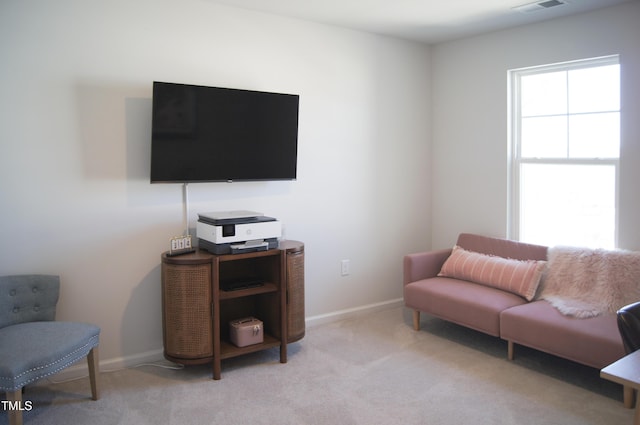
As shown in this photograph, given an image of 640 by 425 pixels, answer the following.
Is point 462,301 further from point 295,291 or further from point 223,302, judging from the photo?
point 223,302

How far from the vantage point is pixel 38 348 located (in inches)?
99.2

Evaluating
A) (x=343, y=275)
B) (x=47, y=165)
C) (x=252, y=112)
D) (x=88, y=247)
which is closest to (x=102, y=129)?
(x=47, y=165)

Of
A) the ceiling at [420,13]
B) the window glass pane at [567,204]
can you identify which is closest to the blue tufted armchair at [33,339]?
the ceiling at [420,13]

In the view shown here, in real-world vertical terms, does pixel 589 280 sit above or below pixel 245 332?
above

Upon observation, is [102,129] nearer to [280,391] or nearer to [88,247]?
[88,247]

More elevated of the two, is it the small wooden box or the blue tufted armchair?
the blue tufted armchair

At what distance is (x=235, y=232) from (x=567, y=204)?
2529mm

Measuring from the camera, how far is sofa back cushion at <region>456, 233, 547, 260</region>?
3.91 metres

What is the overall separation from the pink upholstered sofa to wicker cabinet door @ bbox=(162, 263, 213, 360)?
5.51 feet

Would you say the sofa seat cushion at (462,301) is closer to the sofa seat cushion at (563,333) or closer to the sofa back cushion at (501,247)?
the sofa seat cushion at (563,333)

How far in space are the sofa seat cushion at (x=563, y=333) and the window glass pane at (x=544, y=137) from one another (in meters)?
1.25

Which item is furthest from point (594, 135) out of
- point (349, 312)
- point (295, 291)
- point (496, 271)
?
point (295, 291)

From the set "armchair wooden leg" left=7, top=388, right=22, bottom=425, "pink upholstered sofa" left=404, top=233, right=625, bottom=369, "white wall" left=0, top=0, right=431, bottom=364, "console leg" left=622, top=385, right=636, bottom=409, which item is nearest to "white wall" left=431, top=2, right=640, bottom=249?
"pink upholstered sofa" left=404, top=233, right=625, bottom=369

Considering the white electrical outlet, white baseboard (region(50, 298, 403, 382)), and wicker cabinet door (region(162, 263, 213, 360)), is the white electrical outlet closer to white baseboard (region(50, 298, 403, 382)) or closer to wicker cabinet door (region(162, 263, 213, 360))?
white baseboard (region(50, 298, 403, 382))
